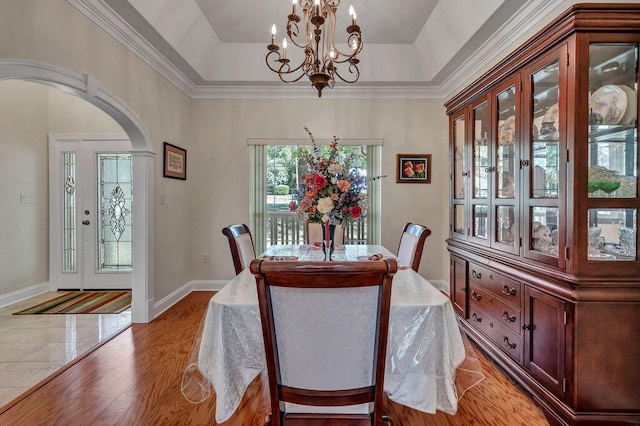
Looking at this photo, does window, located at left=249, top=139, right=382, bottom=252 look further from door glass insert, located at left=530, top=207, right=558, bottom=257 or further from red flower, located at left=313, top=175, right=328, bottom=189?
door glass insert, located at left=530, top=207, right=558, bottom=257

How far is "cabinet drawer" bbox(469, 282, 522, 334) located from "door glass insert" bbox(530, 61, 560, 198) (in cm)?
76

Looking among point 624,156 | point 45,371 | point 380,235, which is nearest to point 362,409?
point 624,156

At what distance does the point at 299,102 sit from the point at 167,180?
6.43ft

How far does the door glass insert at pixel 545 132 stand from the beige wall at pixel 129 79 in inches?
118

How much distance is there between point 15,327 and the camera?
307 centimetres

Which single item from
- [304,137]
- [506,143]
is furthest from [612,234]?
[304,137]

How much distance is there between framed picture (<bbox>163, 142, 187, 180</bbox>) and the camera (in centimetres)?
363

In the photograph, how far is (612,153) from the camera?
1640mm

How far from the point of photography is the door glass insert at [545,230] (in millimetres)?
1789

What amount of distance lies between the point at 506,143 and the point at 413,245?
3.13ft

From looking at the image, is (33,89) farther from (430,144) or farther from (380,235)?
(430,144)

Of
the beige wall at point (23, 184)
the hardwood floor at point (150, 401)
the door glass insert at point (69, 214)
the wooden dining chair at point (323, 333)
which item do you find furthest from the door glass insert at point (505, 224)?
the beige wall at point (23, 184)

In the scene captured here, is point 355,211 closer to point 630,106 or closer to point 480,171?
point 480,171

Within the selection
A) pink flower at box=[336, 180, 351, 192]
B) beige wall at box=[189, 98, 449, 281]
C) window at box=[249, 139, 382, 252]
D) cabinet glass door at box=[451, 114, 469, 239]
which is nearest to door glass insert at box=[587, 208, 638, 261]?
cabinet glass door at box=[451, 114, 469, 239]
